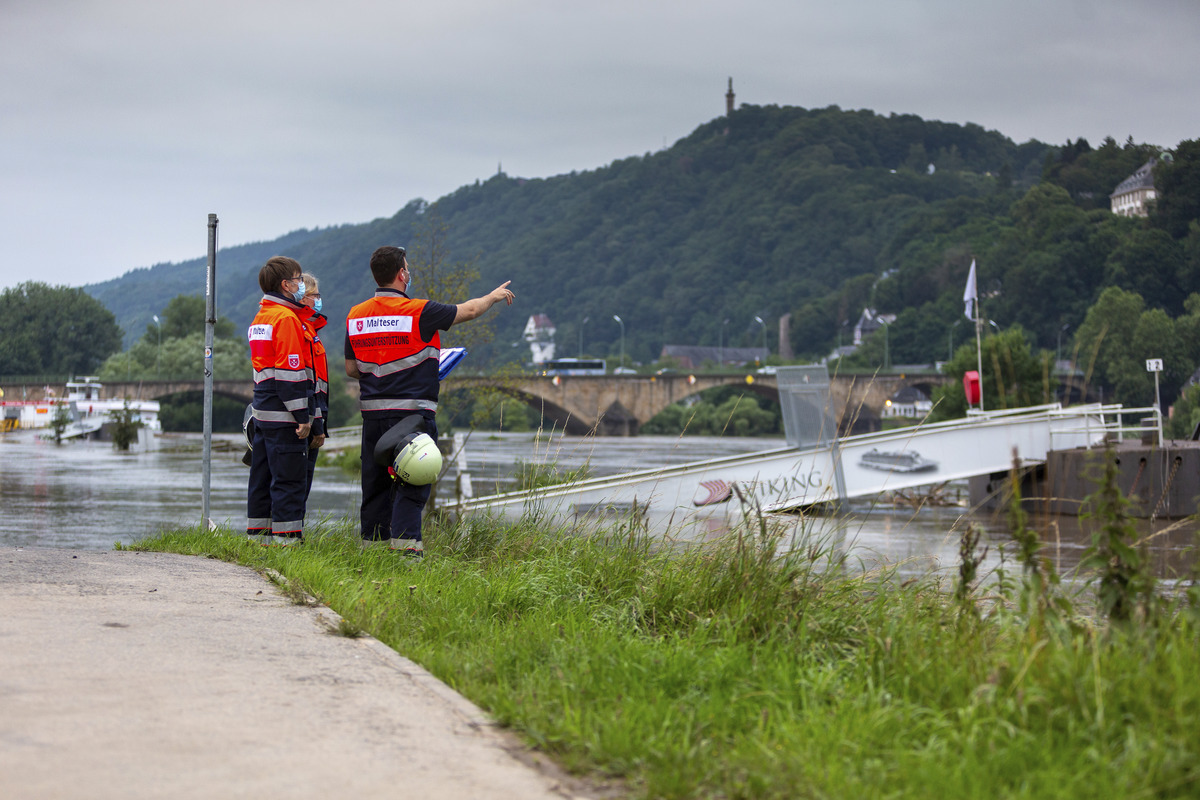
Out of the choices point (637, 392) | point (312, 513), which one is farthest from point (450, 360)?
point (637, 392)

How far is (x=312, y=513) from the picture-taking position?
13.9 metres

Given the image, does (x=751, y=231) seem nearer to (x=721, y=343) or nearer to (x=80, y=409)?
(x=721, y=343)

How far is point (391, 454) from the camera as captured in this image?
20.2ft

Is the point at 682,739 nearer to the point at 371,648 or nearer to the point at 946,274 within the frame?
the point at 371,648

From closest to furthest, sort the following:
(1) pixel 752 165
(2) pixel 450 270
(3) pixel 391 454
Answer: (3) pixel 391 454, (2) pixel 450 270, (1) pixel 752 165

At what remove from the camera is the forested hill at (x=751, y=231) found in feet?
397

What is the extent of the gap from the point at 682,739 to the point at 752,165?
576 ft

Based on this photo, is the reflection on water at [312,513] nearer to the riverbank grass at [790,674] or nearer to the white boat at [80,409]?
the riverbank grass at [790,674]

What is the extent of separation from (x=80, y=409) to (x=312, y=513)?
60.9 metres

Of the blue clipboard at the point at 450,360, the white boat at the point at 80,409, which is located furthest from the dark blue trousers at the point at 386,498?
the white boat at the point at 80,409

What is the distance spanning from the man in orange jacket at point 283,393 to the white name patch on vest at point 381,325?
60cm

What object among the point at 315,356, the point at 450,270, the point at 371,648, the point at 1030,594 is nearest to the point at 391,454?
the point at 315,356

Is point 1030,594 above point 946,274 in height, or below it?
below

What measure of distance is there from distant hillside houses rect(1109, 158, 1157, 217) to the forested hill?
1.72m
